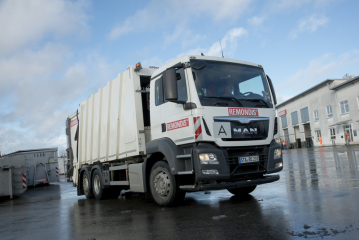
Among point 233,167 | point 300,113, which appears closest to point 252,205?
point 233,167

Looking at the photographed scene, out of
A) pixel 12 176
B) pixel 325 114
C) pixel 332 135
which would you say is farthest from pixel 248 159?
pixel 325 114

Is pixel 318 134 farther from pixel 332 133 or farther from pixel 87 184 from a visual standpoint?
pixel 87 184

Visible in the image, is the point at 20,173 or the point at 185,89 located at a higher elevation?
the point at 185,89

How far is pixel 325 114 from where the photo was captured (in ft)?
139

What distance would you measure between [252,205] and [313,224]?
1.89 m

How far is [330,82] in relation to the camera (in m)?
40.6

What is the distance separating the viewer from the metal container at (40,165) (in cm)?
2184

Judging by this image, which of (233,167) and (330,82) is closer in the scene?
(233,167)

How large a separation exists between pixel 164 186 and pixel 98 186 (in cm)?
402

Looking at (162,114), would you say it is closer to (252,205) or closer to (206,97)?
(206,97)

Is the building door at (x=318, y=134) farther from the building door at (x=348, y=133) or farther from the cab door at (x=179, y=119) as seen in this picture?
the cab door at (x=179, y=119)

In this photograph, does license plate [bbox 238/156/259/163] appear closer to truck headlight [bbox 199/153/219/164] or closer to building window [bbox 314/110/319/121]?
truck headlight [bbox 199/153/219/164]

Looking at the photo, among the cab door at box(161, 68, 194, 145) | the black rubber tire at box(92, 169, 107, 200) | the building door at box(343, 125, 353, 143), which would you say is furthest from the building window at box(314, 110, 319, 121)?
the cab door at box(161, 68, 194, 145)

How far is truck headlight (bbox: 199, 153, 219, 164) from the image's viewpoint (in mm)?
5531
